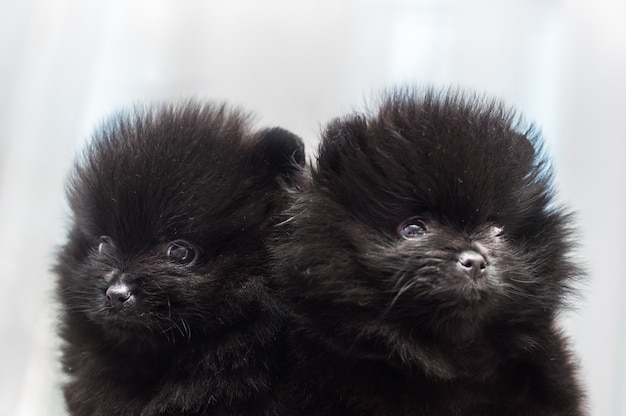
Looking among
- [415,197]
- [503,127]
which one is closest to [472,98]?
[503,127]

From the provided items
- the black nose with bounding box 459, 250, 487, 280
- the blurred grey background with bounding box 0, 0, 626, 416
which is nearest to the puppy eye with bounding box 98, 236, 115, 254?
the blurred grey background with bounding box 0, 0, 626, 416

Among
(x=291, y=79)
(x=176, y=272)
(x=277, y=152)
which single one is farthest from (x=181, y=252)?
(x=291, y=79)

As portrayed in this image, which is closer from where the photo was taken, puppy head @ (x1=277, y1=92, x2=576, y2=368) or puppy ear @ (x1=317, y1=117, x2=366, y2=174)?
puppy head @ (x1=277, y1=92, x2=576, y2=368)

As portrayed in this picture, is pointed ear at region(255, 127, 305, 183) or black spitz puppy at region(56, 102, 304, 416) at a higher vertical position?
pointed ear at region(255, 127, 305, 183)

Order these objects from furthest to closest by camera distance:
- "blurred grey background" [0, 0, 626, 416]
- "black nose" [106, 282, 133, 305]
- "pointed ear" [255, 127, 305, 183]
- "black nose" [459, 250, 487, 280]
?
"blurred grey background" [0, 0, 626, 416]
"pointed ear" [255, 127, 305, 183]
"black nose" [106, 282, 133, 305]
"black nose" [459, 250, 487, 280]

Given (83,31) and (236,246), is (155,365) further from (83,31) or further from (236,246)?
(83,31)

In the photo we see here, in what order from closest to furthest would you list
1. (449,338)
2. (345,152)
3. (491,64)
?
(449,338) → (345,152) → (491,64)

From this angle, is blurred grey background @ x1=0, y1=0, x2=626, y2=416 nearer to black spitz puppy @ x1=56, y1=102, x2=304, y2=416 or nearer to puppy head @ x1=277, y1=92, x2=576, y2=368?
black spitz puppy @ x1=56, y1=102, x2=304, y2=416
